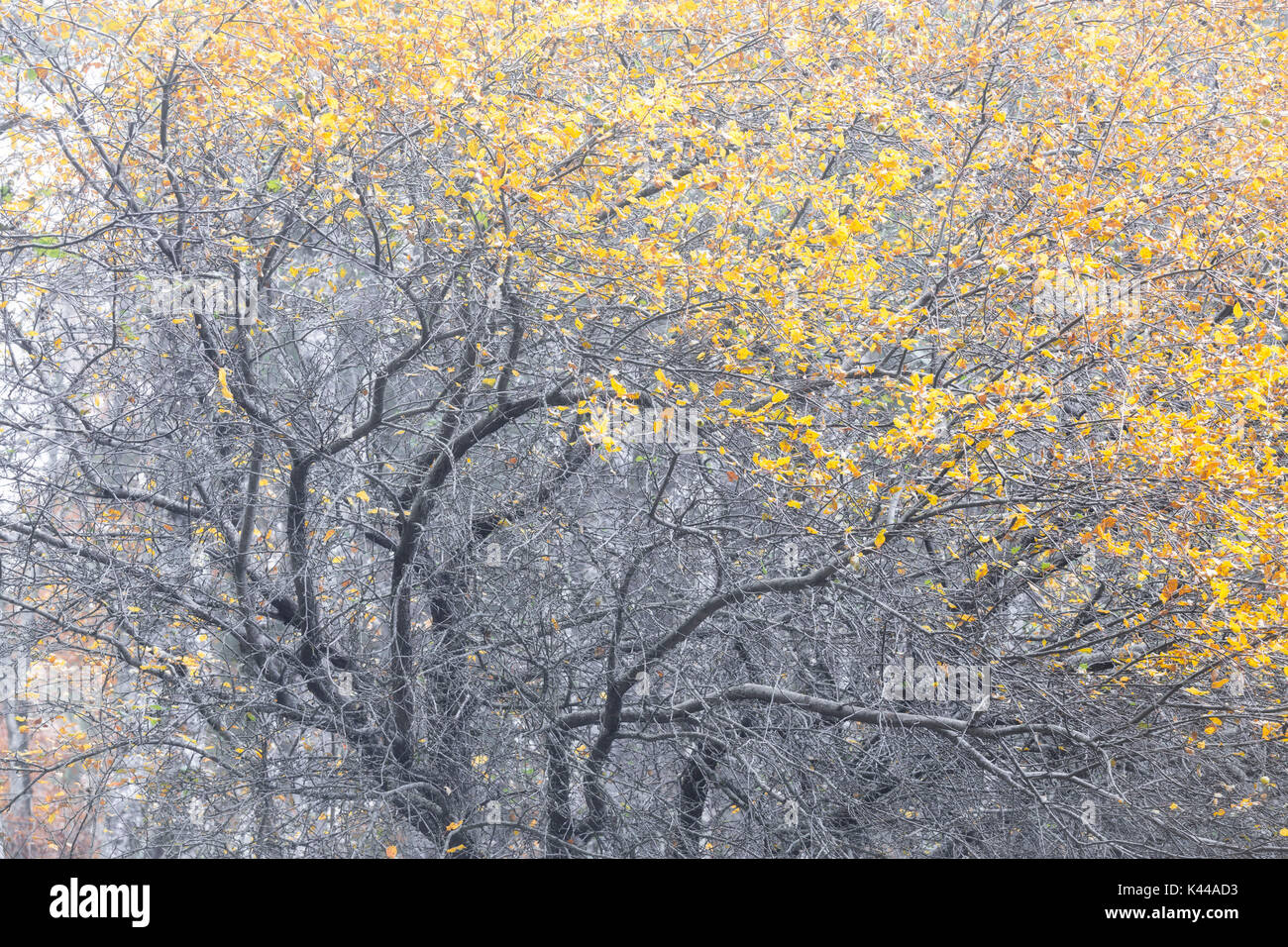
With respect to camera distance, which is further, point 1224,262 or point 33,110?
point 33,110

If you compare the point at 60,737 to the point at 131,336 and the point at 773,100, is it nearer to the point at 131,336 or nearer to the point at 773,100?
the point at 131,336

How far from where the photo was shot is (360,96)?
5500 millimetres

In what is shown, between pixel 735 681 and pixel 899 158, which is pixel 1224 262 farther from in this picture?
pixel 735 681

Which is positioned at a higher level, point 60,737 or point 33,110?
point 33,110

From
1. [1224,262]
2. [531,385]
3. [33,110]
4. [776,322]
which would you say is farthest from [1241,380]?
[33,110]

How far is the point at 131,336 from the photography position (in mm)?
6504

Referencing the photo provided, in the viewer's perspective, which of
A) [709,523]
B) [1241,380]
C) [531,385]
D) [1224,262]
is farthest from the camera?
[531,385]

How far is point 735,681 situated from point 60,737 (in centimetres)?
597

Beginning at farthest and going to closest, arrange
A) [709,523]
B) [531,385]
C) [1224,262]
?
[531,385] → [709,523] → [1224,262]
